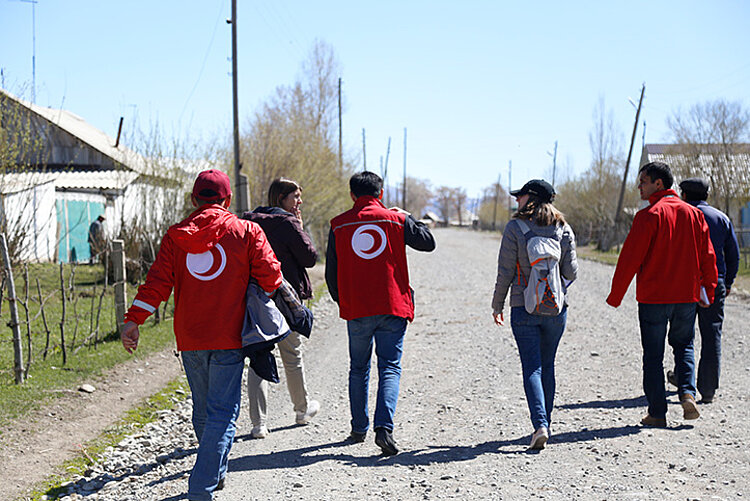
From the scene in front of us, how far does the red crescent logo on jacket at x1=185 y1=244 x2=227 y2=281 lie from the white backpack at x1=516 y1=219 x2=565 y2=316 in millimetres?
2179

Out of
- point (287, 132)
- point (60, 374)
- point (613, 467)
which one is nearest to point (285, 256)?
point (613, 467)

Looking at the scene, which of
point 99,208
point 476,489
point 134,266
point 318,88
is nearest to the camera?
point 476,489

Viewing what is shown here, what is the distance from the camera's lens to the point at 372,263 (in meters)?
5.39

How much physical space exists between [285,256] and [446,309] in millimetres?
8738

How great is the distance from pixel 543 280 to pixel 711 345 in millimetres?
2214

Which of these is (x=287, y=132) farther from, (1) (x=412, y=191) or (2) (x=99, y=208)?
(1) (x=412, y=191)

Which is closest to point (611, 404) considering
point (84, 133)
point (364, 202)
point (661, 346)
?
point (661, 346)

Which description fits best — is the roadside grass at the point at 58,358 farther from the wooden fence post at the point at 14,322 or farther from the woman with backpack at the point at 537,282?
the woman with backpack at the point at 537,282

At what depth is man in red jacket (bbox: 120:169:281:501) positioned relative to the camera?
4.28 m

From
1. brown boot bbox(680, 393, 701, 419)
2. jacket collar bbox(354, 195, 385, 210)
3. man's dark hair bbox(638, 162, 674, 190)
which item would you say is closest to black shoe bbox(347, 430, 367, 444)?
jacket collar bbox(354, 195, 385, 210)

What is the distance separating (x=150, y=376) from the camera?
8.63m

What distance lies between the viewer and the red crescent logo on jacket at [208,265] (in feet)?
14.2

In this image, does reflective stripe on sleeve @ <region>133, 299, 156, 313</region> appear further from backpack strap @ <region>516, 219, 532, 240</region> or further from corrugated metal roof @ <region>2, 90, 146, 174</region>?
corrugated metal roof @ <region>2, 90, 146, 174</region>

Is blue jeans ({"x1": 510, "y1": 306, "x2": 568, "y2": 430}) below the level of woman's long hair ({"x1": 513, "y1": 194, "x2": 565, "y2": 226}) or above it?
below
